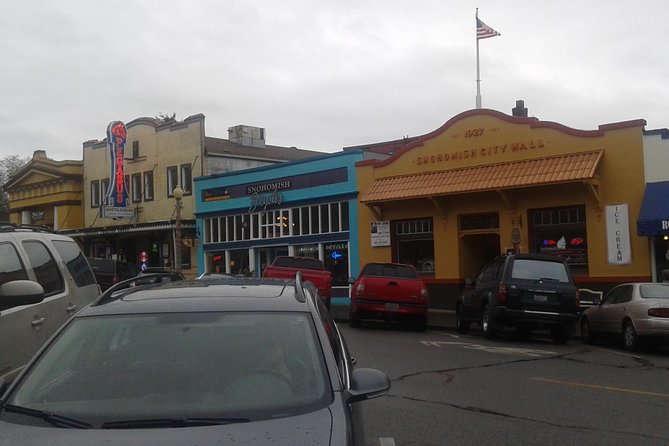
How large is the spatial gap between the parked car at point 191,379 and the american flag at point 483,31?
2401 cm

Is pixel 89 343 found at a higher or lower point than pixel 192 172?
lower

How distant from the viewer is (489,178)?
22641mm

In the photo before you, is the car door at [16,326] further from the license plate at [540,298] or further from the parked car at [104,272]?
the parked car at [104,272]

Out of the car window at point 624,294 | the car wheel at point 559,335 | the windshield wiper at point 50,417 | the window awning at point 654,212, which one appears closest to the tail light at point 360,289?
the car wheel at point 559,335

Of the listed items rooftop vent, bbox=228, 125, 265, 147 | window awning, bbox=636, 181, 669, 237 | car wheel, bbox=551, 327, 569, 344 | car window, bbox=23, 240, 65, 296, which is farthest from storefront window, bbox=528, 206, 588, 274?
rooftop vent, bbox=228, 125, 265, 147

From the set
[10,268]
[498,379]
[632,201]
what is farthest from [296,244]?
[10,268]

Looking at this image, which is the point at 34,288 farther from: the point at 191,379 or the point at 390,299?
→ the point at 390,299

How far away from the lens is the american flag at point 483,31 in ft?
87.3

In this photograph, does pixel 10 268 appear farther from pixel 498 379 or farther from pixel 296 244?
pixel 296 244

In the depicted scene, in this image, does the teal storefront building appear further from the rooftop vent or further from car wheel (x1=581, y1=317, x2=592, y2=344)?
car wheel (x1=581, y1=317, x2=592, y2=344)

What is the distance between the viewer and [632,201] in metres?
20.3

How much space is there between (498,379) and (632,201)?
11.8m

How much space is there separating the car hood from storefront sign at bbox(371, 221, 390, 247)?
74.8ft

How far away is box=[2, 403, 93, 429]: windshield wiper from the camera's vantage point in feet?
11.1
